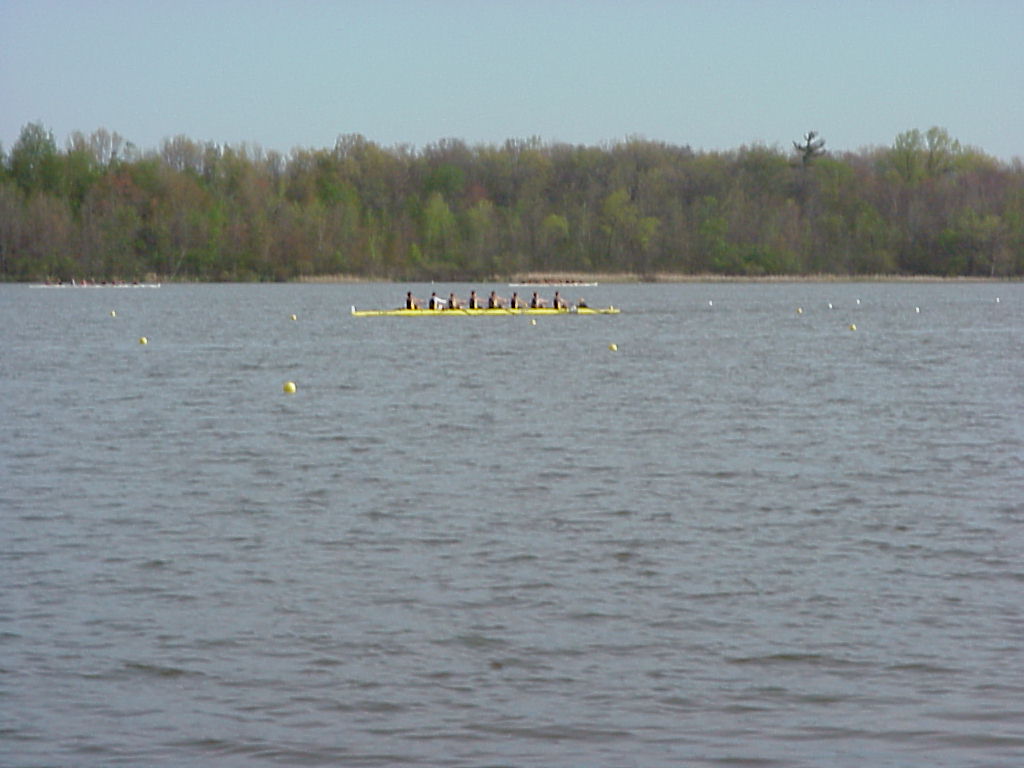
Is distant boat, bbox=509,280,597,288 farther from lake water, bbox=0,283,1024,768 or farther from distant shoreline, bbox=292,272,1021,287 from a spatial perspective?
lake water, bbox=0,283,1024,768

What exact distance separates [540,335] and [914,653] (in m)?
40.1

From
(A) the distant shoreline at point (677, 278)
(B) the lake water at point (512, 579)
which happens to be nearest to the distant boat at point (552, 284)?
(A) the distant shoreline at point (677, 278)

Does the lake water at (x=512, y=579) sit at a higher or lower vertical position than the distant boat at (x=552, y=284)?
lower

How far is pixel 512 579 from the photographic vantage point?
39.1 feet

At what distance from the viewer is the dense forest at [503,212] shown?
110438 millimetres

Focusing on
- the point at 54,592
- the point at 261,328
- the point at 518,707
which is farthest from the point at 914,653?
the point at 261,328

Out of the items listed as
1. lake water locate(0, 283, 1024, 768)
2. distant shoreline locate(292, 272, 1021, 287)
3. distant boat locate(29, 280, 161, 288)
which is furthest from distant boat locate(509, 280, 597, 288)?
lake water locate(0, 283, 1024, 768)

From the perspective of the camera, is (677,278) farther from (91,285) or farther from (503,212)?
(91,285)

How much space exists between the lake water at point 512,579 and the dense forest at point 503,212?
8542 centimetres

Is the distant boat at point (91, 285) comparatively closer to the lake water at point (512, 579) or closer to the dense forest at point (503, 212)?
the dense forest at point (503, 212)

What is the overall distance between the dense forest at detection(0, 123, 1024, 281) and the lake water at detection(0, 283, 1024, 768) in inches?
3363

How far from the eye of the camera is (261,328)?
53125 mm

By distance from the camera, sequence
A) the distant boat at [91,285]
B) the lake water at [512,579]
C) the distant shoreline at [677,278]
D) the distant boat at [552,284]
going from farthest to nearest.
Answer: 1. the distant shoreline at [677,278]
2. the distant boat at [552,284]
3. the distant boat at [91,285]
4. the lake water at [512,579]

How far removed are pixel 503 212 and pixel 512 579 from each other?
112527 millimetres
